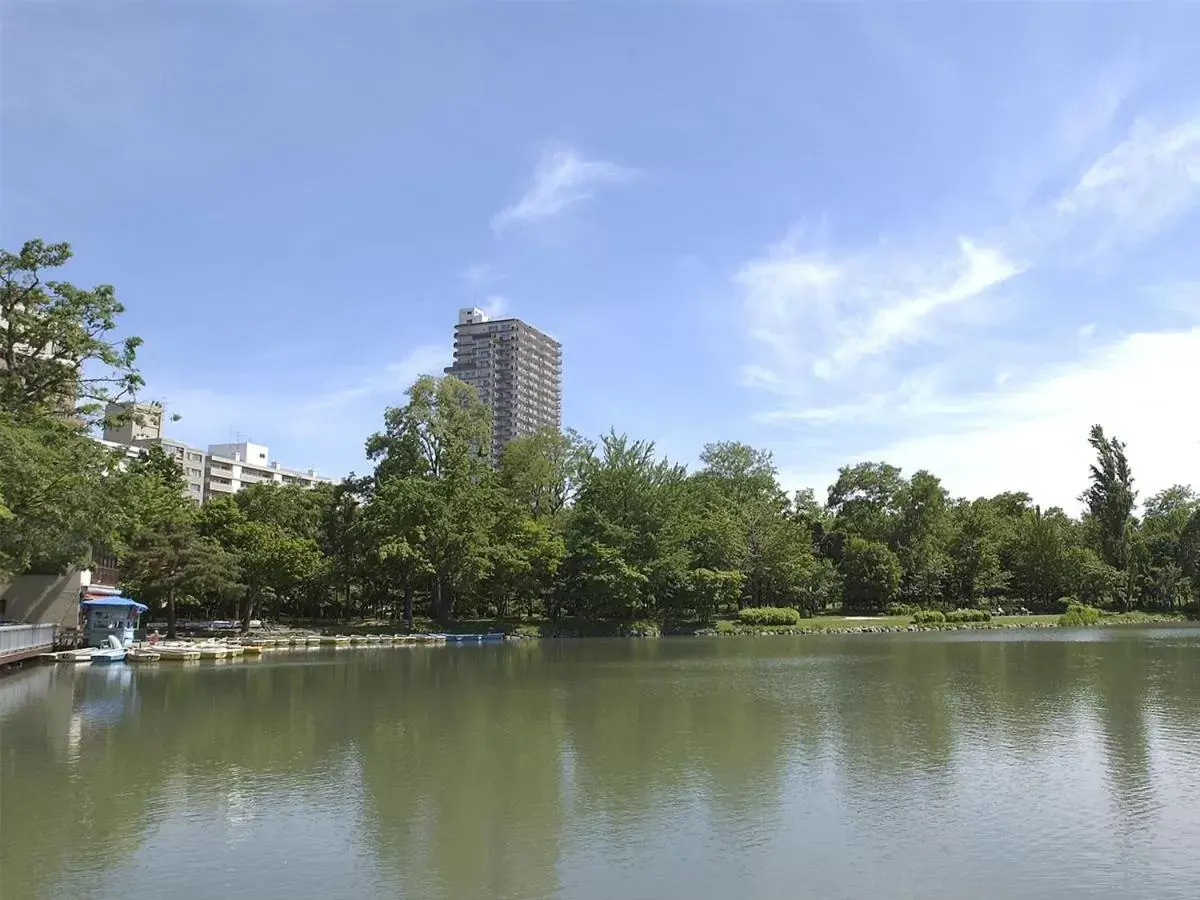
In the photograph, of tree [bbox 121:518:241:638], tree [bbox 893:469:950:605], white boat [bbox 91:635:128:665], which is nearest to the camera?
white boat [bbox 91:635:128:665]

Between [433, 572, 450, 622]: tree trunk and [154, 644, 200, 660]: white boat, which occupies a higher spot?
[433, 572, 450, 622]: tree trunk

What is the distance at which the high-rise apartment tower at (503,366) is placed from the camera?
436 ft

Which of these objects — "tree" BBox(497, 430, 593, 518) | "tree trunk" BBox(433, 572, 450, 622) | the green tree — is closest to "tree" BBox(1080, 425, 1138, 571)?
the green tree

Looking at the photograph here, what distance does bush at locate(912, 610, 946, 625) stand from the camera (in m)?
57.0

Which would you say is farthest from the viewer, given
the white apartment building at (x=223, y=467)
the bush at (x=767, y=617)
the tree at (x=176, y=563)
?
the white apartment building at (x=223, y=467)

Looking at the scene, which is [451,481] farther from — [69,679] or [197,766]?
[197,766]

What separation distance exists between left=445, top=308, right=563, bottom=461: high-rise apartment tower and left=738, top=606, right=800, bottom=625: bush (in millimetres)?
81148

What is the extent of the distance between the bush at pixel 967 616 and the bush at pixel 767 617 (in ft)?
37.7

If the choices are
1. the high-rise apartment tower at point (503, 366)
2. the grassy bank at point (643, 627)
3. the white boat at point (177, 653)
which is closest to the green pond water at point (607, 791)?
the white boat at point (177, 653)

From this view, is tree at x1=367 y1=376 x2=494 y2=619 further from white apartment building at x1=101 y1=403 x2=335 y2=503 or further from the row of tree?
white apartment building at x1=101 y1=403 x2=335 y2=503

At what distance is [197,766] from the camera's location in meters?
13.6

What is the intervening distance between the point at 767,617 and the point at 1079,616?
21.3 metres

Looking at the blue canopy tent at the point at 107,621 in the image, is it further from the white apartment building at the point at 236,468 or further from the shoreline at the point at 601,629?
the white apartment building at the point at 236,468

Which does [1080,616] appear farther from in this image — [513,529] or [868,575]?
[513,529]
